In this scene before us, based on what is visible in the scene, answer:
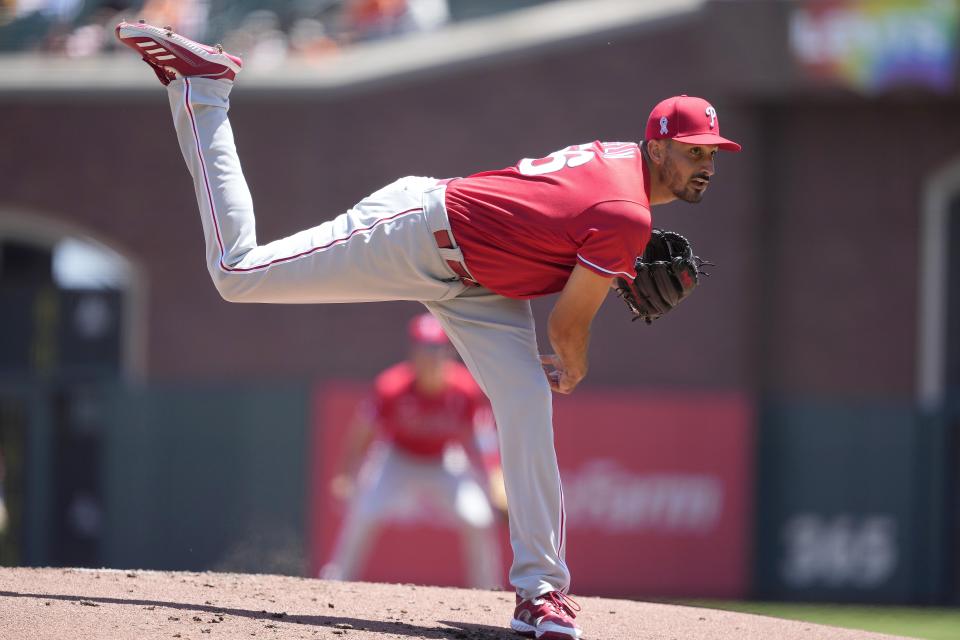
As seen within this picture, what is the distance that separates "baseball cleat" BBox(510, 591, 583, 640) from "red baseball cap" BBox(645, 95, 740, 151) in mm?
1515

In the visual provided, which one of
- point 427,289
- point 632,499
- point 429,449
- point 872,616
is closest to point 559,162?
point 427,289

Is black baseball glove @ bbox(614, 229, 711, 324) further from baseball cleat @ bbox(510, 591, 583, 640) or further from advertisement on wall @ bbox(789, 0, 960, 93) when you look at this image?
advertisement on wall @ bbox(789, 0, 960, 93)

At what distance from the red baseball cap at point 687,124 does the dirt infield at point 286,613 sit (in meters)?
1.66

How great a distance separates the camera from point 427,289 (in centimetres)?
470

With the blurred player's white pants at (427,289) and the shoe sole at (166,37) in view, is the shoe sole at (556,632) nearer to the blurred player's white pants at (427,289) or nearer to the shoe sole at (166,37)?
the blurred player's white pants at (427,289)

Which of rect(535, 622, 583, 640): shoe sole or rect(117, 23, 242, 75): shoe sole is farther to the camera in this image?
rect(117, 23, 242, 75): shoe sole

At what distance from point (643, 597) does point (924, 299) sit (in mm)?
3638

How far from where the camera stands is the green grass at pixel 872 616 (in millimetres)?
10162

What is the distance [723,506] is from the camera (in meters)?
12.6

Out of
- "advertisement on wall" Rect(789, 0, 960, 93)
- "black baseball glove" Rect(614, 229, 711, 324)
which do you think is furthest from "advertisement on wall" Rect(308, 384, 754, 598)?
"black baseball glove" Rect(614, 229, 711, 324)

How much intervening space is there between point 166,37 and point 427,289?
47.8 inches

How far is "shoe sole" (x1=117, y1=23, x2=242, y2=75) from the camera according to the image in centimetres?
477

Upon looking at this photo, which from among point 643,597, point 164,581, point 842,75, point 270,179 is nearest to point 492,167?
point 270,179

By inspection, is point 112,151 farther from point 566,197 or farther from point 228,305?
point 566,197
